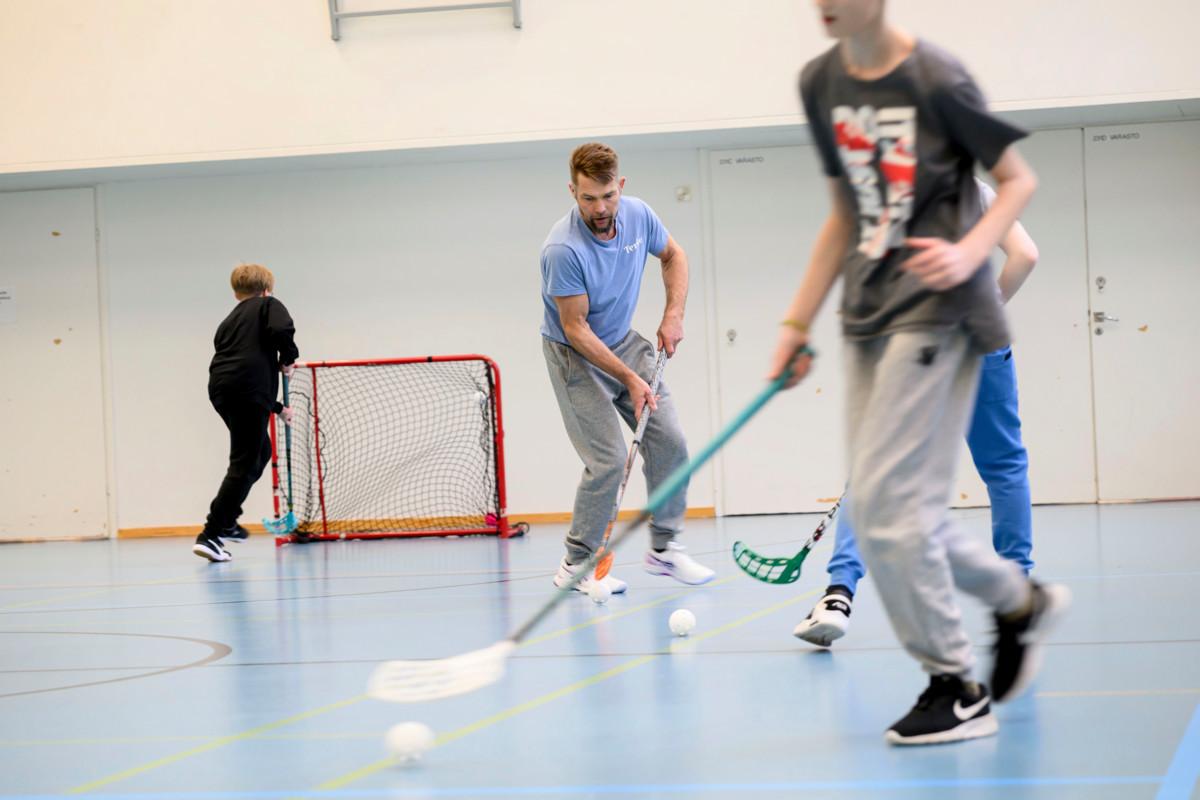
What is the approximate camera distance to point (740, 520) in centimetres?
838

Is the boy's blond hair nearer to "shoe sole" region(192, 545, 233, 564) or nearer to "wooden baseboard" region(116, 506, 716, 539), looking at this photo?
"shoe sole" region(192, 545, 233, 564)

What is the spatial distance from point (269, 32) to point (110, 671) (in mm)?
5605

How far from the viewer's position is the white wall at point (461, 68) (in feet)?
25.4

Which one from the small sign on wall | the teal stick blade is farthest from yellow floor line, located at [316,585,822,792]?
the small sign on wall

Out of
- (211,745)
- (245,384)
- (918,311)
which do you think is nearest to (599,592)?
(211,745)

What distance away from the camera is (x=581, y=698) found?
111 inches

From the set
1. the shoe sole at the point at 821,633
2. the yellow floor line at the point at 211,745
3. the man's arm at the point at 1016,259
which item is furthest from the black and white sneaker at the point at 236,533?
the man's arm at the point at 1016,259

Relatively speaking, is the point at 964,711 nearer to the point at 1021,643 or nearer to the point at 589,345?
the point at 1021,643

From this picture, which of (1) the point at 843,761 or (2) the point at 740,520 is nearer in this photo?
(1) the point at 843,761

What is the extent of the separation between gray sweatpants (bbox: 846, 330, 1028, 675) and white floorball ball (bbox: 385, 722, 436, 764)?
2.66ft

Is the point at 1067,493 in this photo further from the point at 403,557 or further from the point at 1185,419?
the point at 403,557

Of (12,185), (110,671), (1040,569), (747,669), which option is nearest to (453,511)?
(12,185)

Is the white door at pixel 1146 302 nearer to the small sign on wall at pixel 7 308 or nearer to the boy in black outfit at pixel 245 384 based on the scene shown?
the boy in black outfit at pixel 245 384

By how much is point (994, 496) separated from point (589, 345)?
5.09 ft
